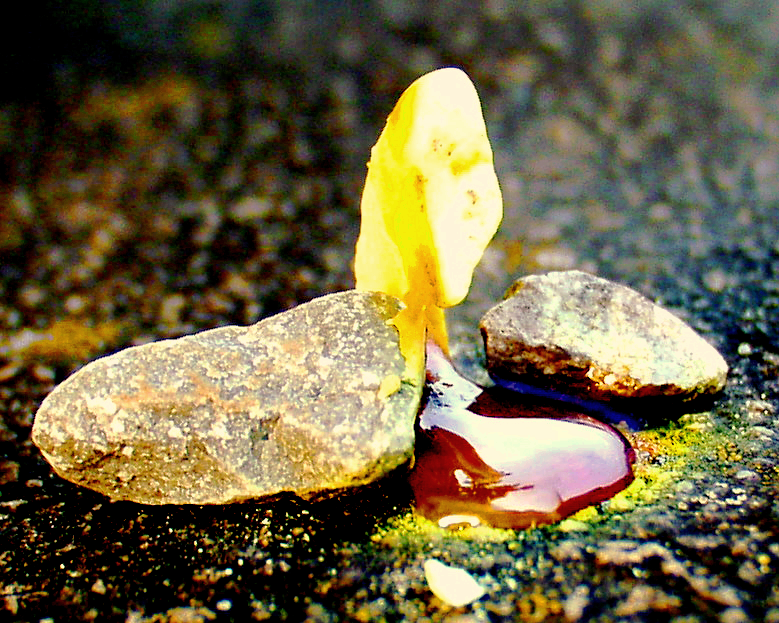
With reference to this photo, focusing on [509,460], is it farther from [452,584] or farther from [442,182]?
[442,182]

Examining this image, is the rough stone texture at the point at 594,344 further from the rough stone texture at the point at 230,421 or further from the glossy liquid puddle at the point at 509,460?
the rough stone texture at the point at 230,421

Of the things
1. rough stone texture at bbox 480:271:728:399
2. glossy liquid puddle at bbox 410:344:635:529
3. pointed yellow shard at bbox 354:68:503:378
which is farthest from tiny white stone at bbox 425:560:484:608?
rough stone texture at bbox 480:271:728:399

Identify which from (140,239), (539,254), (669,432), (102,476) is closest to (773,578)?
(669,432)

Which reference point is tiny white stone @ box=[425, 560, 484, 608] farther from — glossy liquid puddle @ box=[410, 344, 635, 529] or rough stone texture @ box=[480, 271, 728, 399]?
rough stone texture @ box=[480, 271, 728, 399]

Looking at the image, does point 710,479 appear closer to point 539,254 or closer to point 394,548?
point 394,548

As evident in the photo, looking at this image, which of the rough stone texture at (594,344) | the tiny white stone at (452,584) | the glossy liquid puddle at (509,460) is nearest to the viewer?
the tiny white stone at (452,584)

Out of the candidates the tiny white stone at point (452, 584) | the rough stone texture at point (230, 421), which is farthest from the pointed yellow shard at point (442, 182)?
the tiny white stone at point (452, 584)
